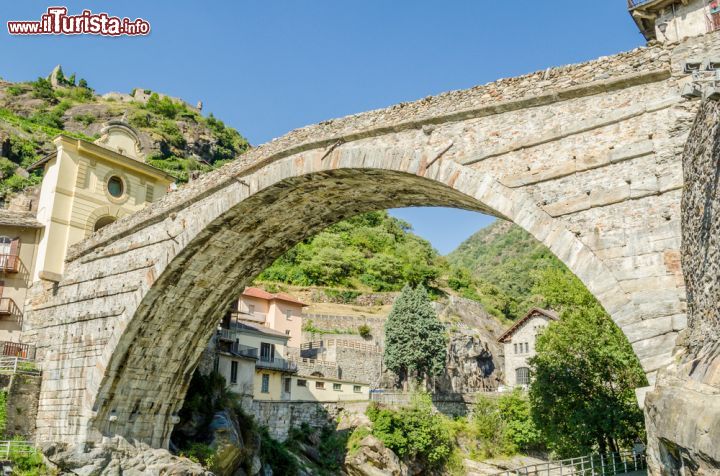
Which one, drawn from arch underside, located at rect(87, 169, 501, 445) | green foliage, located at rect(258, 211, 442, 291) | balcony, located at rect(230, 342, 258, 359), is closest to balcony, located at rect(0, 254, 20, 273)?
arch underside, located at rect(87, 169, 501, 445)

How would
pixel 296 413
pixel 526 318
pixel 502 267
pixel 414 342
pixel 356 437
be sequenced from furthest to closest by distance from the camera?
pixel 502 267
pixel 526 318
pixel 414 342
pixel 296 413
pixel 356 437

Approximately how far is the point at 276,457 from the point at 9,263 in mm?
11032

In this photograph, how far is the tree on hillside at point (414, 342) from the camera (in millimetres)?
33594

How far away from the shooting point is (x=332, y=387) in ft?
105

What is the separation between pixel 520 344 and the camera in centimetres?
3738

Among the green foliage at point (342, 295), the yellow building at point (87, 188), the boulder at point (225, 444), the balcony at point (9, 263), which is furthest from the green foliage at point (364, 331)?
the balcony at point (9, 263)

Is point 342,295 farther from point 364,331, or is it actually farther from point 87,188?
point 87,188

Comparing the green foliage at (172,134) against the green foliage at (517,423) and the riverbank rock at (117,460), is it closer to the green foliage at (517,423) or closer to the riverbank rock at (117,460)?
the green foliage at (517,423)

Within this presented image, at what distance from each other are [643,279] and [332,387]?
25.7 m

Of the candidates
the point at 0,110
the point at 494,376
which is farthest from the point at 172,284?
the point at 0,110


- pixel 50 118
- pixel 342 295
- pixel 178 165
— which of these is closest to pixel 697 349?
pixel 342 295

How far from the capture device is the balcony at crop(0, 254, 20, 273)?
1777 centimetres

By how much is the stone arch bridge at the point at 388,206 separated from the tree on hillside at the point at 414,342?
17778mm

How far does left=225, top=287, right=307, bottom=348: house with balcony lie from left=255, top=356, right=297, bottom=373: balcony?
5464mm
